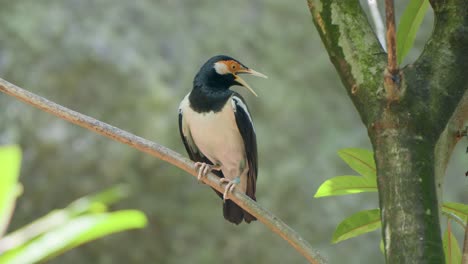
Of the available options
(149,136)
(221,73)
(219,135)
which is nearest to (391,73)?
(219,135)

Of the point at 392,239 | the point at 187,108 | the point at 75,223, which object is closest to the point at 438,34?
the point at 392,239

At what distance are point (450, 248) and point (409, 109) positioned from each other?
566mm

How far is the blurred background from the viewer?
552 centimetres

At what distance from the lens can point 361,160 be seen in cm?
161

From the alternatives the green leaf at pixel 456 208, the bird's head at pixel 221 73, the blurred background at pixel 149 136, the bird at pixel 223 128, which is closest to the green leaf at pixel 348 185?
the green leaf at pixel 456 208

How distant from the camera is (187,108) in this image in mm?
2916

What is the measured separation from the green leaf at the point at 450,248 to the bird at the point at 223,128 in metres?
1.29

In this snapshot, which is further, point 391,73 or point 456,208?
point 456,208

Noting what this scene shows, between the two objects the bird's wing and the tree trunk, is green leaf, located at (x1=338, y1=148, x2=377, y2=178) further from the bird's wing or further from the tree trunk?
the bird's wing

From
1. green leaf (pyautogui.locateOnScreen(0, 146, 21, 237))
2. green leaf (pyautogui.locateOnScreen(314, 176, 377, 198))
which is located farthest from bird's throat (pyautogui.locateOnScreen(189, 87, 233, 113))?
green leaf (pyautogui.locateOnScreen(0, 146, 21, 237))

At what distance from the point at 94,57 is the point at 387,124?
469cm

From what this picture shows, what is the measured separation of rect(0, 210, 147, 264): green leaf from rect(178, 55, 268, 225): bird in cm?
167

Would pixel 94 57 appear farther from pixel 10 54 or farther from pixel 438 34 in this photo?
pixel 438 34

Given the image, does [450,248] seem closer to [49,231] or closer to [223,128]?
[49,231]
